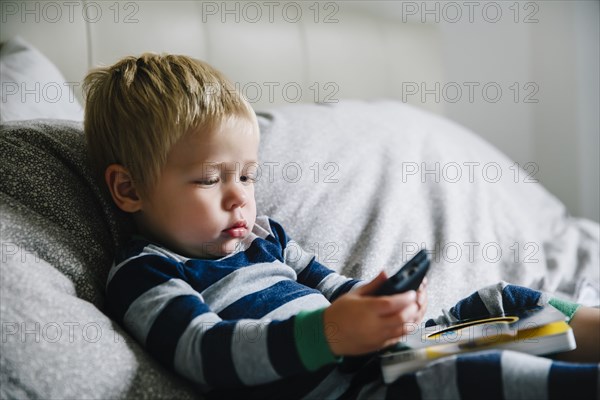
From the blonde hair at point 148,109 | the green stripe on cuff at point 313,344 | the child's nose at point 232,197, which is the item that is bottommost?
the green stripe on cuff at point 313,344

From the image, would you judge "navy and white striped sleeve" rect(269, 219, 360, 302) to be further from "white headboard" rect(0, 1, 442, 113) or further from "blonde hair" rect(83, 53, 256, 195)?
"white headboard" rect(0, 1, 442, 113)

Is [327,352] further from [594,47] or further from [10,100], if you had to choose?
[594,47]

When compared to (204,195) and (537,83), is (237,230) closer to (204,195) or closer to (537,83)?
(204,195)

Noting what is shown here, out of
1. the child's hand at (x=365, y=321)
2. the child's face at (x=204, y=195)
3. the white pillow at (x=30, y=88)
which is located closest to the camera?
the child's hand at (x=365, y=321)

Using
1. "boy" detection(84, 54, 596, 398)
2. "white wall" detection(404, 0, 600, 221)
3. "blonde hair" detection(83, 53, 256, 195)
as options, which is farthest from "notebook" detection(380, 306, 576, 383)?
"white wall" detection(404, 0, 600, 221)

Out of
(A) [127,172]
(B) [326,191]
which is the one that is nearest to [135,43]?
(B) [326,191]

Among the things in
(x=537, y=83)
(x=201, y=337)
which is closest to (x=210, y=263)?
(x=201, y=337)

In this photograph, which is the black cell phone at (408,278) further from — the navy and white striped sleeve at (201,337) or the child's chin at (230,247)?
the child's chin at (230,247)

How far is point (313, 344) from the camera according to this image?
0.68 meters

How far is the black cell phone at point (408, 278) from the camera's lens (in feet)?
2.23

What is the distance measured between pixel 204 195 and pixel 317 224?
0.36 metres

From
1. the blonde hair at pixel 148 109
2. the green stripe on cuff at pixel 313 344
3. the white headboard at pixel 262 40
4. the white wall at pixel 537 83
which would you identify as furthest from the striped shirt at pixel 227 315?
the white wall at pixel 537 83

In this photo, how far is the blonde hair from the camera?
2.77ft

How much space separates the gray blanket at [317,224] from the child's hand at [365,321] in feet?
0.58
